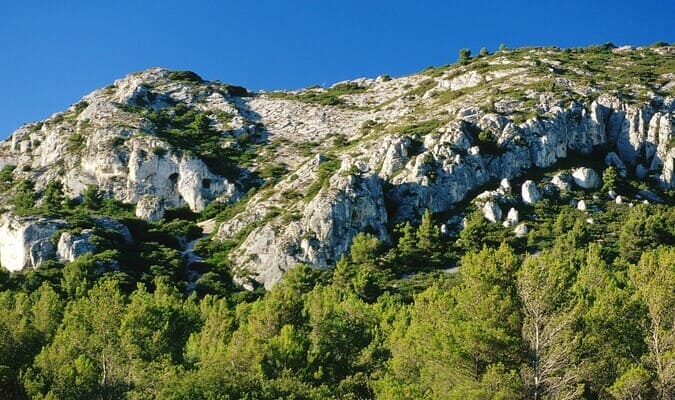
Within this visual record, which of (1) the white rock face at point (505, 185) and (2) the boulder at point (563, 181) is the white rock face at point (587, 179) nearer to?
(2) the boulder at point (563, 181)

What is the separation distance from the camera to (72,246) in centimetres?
9731

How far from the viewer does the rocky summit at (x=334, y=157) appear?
104 m

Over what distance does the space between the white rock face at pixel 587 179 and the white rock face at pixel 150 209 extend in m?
77.1

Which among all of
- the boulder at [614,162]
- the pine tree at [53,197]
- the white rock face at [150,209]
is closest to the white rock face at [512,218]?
the boulder at [614,162]

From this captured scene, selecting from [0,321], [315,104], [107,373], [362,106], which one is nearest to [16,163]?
[315,104]

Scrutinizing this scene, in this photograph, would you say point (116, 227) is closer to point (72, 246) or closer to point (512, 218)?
point (72, 246)

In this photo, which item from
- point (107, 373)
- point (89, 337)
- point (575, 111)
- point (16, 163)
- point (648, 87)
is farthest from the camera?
point (16, 163)

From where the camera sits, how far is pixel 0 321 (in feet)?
154

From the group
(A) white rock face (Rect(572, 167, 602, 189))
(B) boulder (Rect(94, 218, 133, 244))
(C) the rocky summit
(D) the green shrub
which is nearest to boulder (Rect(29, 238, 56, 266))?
(C) the rocky summit

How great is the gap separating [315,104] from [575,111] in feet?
239

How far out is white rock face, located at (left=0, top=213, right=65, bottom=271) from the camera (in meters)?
97.8

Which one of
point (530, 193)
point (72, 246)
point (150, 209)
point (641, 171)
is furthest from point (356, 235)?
point (641, 171)

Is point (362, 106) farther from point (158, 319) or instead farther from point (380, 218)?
point (158, 319)

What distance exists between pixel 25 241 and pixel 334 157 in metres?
59.9
